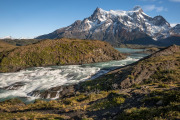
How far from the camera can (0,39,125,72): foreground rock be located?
9544 cm

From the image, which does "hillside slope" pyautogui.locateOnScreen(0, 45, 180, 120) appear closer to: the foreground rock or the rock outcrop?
the rock outcrop

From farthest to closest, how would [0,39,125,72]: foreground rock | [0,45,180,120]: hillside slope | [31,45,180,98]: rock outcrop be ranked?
[0,39,125,72]: foreground rock → [31,45,180,98]: rock outcrop → [0,45,180,120]: hillside slope

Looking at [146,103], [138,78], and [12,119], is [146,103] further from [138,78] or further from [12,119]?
[138,78]

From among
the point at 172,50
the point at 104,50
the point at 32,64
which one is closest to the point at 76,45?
the point at 104,50

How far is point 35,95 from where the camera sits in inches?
1577

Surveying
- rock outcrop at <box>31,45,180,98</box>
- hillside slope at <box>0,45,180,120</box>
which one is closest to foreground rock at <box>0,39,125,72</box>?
rock outcrop at <box>31,45,180,98</box>

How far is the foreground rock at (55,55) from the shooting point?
95.4m

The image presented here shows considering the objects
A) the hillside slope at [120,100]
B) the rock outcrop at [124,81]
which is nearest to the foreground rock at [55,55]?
the rock outcrop at [124,81]

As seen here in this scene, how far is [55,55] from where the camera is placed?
108 meters

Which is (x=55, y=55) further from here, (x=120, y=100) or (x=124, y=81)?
(x=120, y=100)

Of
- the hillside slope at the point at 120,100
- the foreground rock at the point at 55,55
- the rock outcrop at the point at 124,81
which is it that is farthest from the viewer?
the foreground rock at the point at 55,55

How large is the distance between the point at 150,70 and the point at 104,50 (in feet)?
297

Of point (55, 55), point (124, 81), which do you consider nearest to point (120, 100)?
point (124, 81)

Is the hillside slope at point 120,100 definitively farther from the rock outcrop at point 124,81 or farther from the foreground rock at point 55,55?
the foreground rock at point 55,55
